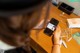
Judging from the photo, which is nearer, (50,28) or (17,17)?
(17,17)

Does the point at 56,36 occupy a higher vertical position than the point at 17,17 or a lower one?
higher

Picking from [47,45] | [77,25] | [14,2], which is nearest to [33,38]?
[47,45]

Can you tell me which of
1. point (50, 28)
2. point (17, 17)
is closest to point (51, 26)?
point (50, 28)

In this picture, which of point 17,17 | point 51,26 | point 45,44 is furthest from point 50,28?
point 17,17

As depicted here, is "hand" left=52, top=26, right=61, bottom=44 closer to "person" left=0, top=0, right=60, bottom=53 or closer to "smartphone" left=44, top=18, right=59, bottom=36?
"smartphone" left=44, top=18, right=59, bottom=36

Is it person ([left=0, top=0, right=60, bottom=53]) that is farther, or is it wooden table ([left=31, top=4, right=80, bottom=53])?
wooden table ([left=31, top=4, right=80, bottom=53])

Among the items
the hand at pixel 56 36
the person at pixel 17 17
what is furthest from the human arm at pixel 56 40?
the person at pixel 17 17

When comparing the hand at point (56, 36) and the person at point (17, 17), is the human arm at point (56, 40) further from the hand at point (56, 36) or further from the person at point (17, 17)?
the person at point (17, 17)

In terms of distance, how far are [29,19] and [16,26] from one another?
0.04m

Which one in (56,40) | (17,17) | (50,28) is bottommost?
(17,17)

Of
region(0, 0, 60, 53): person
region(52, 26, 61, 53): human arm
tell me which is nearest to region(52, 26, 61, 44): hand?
region(52, 26, 61, 53): human arm

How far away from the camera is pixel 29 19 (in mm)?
418

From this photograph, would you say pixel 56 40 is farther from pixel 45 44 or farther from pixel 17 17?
pixel 17 17

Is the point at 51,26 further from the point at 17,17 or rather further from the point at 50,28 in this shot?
the point at 17,17
